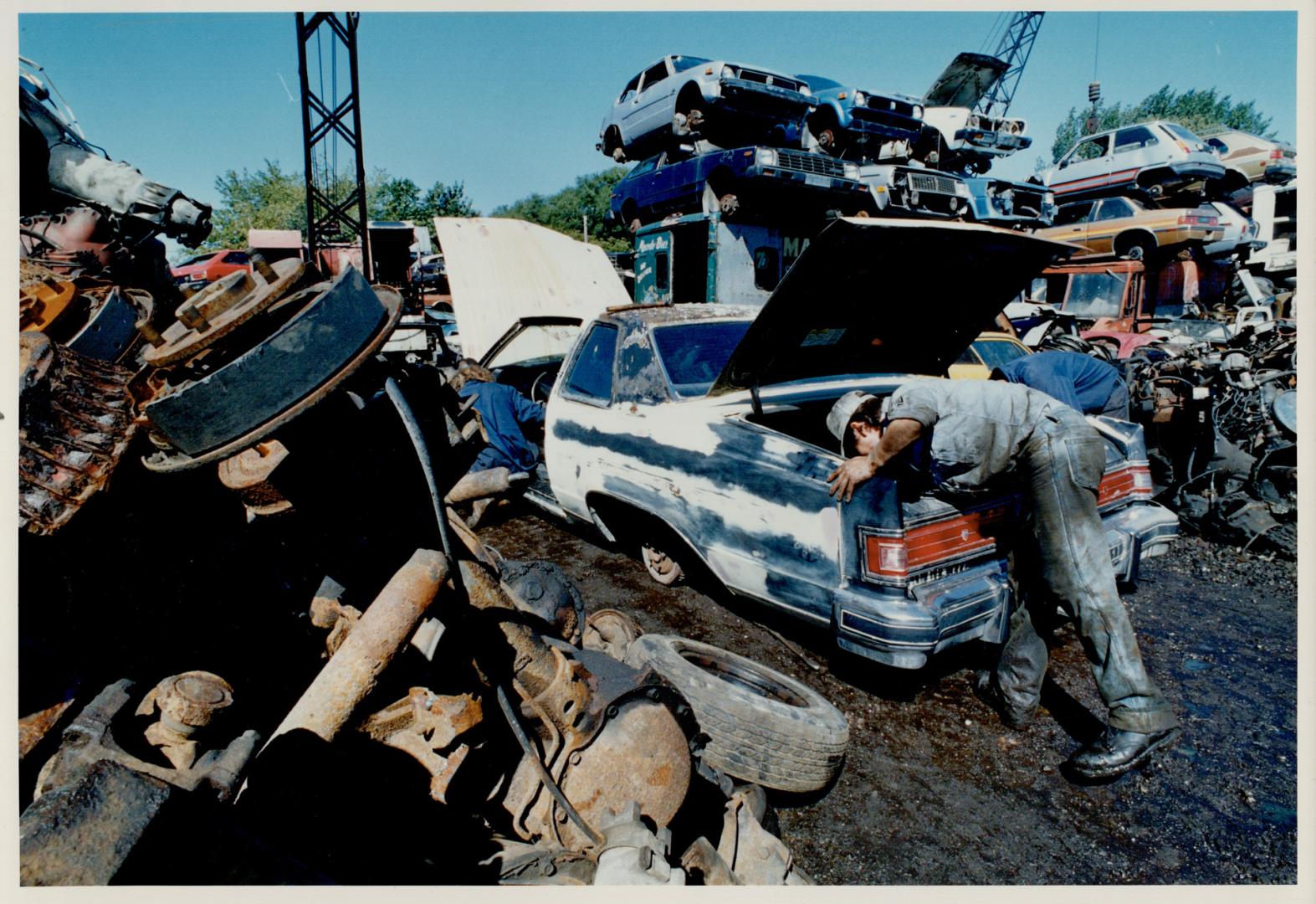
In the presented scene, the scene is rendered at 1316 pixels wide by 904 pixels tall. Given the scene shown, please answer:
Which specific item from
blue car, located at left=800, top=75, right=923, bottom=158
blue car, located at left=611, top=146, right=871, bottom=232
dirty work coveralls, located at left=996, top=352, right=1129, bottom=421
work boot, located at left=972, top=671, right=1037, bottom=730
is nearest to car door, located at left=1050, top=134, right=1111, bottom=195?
blue car, located at left=800, top=75, right=923, bottom=158

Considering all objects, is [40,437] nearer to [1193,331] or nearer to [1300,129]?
[1300,129]

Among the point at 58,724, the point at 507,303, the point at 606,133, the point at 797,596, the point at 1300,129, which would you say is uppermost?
the point at 606,133

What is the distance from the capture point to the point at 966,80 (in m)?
15.9

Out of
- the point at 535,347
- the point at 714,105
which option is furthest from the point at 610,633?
the point at 714,105

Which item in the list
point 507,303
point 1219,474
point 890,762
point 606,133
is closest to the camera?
point 890,762

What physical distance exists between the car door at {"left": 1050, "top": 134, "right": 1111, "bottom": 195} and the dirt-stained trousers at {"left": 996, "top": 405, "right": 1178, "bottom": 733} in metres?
17.4

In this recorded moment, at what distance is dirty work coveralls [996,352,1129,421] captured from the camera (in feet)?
14.0

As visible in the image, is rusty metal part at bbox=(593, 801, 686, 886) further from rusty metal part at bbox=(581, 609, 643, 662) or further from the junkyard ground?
rusty metal part at bbox=(581, 609, 643, 662)

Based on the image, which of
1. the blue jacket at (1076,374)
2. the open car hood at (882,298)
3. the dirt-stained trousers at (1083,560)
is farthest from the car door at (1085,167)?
the dirt-stained trousers at (1083,560)

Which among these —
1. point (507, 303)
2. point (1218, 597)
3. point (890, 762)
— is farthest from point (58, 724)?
point (507, 303)

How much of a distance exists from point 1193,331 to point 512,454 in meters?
9.48

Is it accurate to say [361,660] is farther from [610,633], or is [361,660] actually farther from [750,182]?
[750,182]

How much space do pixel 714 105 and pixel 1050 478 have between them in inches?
359

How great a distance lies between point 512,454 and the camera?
4.78 metres
